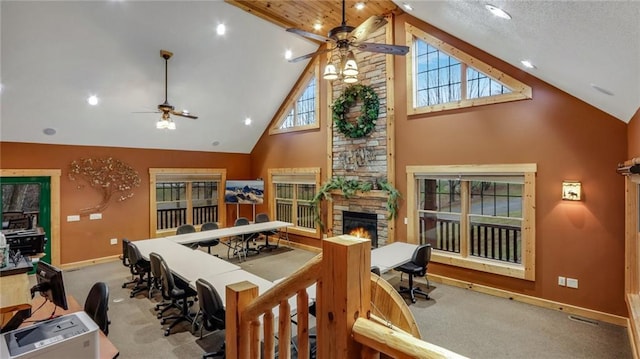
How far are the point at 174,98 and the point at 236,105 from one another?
1.48 meters

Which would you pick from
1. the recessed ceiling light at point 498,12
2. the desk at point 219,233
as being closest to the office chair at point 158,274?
the desk at point 219,233

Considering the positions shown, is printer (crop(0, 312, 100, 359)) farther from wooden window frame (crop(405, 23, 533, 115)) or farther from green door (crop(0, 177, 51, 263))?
wooden window frame (crop(405, 23, 533, 115))

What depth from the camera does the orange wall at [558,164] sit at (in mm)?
4156

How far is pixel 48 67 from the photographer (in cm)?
496

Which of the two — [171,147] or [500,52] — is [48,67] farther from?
[500,52]

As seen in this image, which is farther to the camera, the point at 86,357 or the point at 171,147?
the point at 171,147

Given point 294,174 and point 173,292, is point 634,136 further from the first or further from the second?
point 294,174

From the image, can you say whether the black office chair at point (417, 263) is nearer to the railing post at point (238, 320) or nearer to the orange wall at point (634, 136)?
the orange wall at point (634, 136)

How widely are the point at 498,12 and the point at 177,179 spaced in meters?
7.68

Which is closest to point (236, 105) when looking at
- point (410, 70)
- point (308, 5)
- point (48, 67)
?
point (308, 5)

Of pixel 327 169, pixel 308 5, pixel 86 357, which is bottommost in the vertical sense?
pixel 86 357

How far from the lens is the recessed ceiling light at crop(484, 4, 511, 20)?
2730mm

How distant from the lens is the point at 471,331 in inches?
156

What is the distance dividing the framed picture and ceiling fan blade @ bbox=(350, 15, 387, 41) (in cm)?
579
